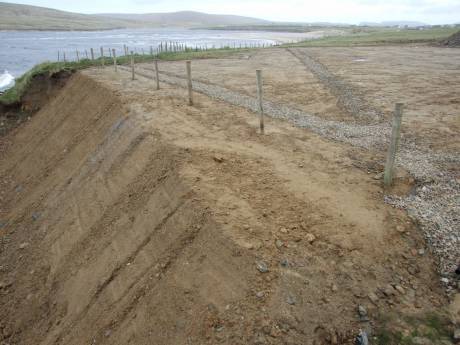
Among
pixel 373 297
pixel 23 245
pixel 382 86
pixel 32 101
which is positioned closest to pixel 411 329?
pixel 373 297

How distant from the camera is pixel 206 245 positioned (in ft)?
20.8

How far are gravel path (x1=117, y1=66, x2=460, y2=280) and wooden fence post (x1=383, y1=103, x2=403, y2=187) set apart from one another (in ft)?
1.65

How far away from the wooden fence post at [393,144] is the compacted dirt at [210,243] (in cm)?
31

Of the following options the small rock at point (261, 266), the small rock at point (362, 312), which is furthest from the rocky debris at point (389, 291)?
the small rock at point (261, 266)

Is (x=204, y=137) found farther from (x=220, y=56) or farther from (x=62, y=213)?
(x=220, y=56)

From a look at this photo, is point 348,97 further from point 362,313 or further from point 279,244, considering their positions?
point 362,313

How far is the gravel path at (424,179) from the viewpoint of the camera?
245 inches

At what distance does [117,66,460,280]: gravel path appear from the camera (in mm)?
6215

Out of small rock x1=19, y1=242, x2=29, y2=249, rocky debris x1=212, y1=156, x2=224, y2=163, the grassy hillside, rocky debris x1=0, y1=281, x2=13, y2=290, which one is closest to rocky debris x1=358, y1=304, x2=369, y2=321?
rocky debris x1=212, y1=156, x2=224, y2=163

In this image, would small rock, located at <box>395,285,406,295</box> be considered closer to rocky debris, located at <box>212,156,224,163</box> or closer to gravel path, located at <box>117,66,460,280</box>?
gravel path, located at <box>117,66,460,280</box>

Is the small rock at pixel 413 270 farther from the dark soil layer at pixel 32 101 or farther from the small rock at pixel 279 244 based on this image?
the dark soil layer at pixel 32 101

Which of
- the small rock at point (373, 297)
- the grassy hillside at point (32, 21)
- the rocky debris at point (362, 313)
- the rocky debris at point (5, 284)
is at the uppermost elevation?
the grassy hillside at point (32, 21)

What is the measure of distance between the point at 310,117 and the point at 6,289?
10369 mm

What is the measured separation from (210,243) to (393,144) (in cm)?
411
